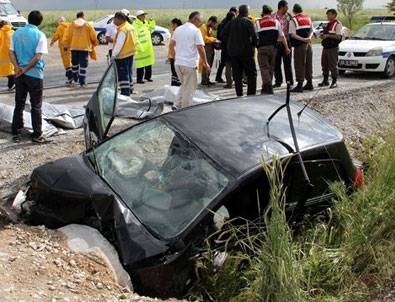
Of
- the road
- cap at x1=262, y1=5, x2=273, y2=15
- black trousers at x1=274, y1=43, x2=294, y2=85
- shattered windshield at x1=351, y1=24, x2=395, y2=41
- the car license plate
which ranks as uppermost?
cap at x1=262, y1=5, x2=273, y2=15

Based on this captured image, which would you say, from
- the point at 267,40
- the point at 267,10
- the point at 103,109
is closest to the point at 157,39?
the point at 267,10

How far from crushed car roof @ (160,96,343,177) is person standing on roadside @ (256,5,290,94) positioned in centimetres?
602

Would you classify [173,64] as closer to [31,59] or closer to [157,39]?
[31,59]

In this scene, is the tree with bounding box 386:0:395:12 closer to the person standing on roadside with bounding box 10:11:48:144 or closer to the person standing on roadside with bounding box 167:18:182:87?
the person standing on roadside with bounding box 167:18:182:87

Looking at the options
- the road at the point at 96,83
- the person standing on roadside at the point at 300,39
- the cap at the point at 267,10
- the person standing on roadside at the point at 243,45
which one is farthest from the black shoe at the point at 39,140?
the person standing on roadside at the point at 300,39

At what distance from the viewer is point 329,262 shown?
439 centimetres

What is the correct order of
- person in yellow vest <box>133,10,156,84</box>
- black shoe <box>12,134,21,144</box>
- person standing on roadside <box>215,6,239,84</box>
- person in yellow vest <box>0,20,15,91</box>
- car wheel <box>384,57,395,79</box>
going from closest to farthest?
black shoe <box>12,134,21,144</box> < person in yellow vest <box>0,20,15,91</box> < person standing on roadside <box>215,6,239,84</box> < person in yellow vest <box>133,10,156,84</box> < car wheel <box>384,57,395,79</box>

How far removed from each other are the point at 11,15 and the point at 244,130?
20496 mm

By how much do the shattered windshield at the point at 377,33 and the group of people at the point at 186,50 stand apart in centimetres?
344

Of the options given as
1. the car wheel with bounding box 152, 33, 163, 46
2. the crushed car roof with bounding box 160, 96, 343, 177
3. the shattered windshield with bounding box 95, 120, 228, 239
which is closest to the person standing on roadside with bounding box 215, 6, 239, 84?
the crushed car roof with bounding box 160, 96, 343, 177

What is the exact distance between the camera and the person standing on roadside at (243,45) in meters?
10.0

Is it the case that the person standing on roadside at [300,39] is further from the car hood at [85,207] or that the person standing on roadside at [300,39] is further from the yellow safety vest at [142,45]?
the car hood at [85,207]

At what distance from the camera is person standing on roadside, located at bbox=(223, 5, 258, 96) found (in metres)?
10.0

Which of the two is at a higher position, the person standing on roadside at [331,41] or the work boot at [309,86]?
the person standing on roadside at [331,41]
